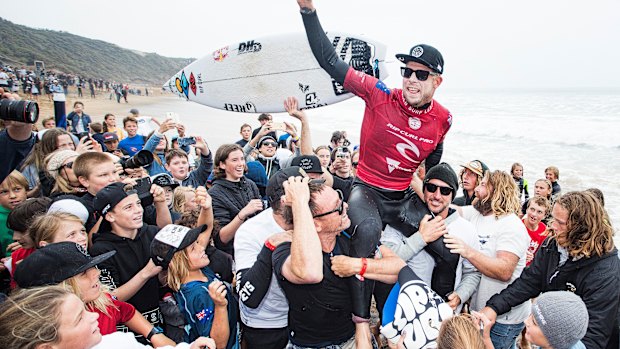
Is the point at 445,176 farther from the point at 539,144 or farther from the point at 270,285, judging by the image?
the point at 539,144

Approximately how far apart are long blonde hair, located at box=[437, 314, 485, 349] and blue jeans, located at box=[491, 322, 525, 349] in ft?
5.15

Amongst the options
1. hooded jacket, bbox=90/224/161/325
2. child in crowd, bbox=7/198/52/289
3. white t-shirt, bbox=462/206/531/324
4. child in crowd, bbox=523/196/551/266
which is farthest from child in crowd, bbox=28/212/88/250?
child in crowd, bbox=523/196/551/266

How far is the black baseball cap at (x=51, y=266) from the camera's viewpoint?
1966 millimetres

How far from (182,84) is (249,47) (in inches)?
63.2

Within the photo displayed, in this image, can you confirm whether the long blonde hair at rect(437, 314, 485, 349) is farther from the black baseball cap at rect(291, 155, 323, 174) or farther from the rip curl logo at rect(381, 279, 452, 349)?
the black baseball cap at rect(291, 155, 323, 174)

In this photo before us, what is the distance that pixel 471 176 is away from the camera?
4.52 meters

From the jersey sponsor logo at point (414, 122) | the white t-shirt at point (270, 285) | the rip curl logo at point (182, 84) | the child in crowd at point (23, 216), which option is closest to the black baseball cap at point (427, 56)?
the jersey sponsor logo at point (414, 122)

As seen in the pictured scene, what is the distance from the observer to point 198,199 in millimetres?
3115

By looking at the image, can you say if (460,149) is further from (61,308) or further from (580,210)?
(61,308)

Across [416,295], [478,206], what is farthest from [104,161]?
[478,206]

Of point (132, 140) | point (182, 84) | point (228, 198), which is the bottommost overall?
point (228, 198)

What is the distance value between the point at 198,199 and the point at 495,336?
274 cm

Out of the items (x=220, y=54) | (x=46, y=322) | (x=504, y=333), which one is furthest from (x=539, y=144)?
(x=46, y=322)

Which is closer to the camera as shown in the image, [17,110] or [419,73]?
[17,110]
